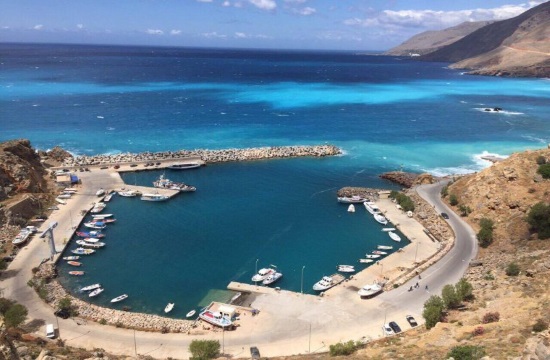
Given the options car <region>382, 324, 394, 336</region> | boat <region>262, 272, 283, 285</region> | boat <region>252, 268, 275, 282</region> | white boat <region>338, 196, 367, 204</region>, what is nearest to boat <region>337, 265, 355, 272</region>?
boat <region>262, 272, 283, 285</region>

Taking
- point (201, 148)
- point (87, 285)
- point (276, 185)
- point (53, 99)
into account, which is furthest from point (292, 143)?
point (53, 99)

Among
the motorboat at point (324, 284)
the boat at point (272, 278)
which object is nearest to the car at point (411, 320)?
the motorboat at point (324, 284)

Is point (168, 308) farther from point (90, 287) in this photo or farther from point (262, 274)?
point (262, 274)

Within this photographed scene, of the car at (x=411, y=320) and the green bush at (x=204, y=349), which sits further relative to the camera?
the car at (x=411, y=320)

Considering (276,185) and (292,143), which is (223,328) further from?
(292,143)

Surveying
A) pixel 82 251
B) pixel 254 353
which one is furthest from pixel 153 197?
pixel 254 353

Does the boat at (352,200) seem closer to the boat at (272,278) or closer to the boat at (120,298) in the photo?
the boat at (272,278)

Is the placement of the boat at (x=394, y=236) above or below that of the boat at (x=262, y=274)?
above
